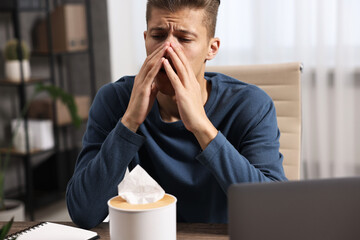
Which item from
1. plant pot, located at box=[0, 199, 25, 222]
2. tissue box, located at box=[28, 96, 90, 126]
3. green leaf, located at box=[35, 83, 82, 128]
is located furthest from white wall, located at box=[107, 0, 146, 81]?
plant pot, located at box=[0, 199, 25, 222]

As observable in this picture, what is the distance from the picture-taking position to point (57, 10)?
2.93 meters

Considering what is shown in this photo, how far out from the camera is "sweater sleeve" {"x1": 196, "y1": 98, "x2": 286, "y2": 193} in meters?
1.03

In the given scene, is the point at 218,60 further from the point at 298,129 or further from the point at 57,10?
the point at 298,129

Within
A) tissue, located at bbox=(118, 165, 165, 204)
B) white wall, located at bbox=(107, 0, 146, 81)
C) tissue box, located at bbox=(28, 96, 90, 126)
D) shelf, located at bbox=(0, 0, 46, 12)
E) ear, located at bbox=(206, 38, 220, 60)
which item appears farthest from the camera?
white wall, located at bbox=(107, 0, 146, 81)

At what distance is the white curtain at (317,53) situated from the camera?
2.74 m

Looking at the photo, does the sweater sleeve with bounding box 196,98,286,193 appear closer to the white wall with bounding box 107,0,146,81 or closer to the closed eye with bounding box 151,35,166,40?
the closed eye with bounding box 151,35,166,40

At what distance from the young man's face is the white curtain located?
69.1 inches

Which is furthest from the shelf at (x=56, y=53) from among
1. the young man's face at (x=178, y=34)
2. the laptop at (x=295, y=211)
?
the laptop at (x=295, y=211)

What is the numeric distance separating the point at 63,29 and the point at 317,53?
1.60 m

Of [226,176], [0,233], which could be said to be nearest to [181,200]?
[226,176]

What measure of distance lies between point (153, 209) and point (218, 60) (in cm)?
241

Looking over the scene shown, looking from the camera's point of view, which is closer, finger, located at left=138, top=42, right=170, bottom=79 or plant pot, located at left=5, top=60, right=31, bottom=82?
finger, located at left=138, top=42, right=170, bottom=79

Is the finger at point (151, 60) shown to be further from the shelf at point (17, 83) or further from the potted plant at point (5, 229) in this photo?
the shelf at point (17, 83)

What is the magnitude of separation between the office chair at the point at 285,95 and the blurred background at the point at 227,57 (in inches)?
59.4
